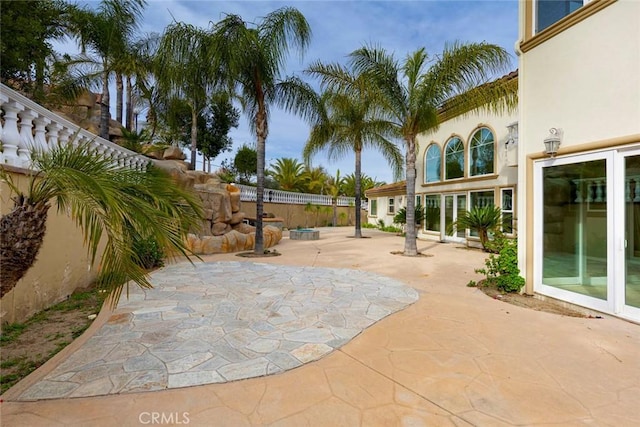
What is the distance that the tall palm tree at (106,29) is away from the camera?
10.7 m

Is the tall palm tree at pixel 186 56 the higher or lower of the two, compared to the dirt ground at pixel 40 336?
higher

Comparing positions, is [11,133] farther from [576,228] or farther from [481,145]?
[481,145]

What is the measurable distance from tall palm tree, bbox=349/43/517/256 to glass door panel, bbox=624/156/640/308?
501cm

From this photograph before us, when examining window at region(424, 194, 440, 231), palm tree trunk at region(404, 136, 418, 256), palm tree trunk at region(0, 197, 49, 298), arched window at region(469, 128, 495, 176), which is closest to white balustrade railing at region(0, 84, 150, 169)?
palm tree trunk at region(0, 197, 49, 298)

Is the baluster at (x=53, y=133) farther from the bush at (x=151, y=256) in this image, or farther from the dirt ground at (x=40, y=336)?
the bush at (x=151, y=256)

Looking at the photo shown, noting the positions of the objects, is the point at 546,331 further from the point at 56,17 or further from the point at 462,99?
the point at 56,17

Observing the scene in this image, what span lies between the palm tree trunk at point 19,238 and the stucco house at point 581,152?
21.2ft

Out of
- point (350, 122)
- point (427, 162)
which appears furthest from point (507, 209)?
point (350, 122)

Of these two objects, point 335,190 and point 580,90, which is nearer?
point 580,90

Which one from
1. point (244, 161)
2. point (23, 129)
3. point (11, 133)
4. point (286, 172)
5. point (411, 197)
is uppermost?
point (244, 161)

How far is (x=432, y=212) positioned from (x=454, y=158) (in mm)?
2843

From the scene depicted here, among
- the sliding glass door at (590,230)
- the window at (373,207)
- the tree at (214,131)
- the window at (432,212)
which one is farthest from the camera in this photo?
the window at (373,207)

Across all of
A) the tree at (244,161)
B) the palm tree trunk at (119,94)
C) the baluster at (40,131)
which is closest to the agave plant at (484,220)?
the baluster at (40,131)

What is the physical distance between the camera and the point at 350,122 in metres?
14.4
